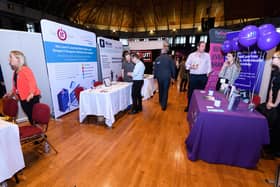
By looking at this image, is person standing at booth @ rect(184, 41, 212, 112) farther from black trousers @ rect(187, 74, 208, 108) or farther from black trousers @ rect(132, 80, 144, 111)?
black trousers @ rect(132, 80, 144, 111)

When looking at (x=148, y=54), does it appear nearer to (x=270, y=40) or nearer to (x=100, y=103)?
(x=100, y=103)

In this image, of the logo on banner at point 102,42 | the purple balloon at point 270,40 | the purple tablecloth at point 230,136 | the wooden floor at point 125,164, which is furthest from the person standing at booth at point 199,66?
the logo on banner at point 102,42

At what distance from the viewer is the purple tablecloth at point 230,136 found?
185 cm

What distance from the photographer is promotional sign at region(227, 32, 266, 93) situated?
3.50m

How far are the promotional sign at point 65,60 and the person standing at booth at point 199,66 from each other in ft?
10.3

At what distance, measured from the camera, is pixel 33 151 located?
2445 millimetres

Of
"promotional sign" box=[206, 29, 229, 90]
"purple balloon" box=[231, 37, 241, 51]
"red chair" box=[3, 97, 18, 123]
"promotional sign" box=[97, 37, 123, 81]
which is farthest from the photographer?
"promotional sign" box=[97, 37, 123, 81]

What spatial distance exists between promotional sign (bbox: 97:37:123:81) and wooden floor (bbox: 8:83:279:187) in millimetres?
3003

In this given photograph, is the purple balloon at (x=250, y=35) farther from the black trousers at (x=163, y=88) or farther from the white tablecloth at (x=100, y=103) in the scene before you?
the white tablecloth at (x=100, y=103)

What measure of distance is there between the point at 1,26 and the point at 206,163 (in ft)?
25.7

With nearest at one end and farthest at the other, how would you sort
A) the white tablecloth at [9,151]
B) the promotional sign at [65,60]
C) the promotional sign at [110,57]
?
the white tablecloth at [9,151], the promotional sign at [65,60], the promotional sign at [110,57]

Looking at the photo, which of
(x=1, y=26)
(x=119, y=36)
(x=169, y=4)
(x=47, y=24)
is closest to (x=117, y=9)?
(x=119, y=36)

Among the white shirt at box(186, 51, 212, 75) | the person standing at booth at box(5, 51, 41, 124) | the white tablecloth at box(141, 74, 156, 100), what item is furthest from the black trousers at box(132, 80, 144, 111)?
the person standing at booth at box(5, 51, 41, 124)

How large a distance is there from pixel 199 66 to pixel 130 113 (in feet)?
7.26
